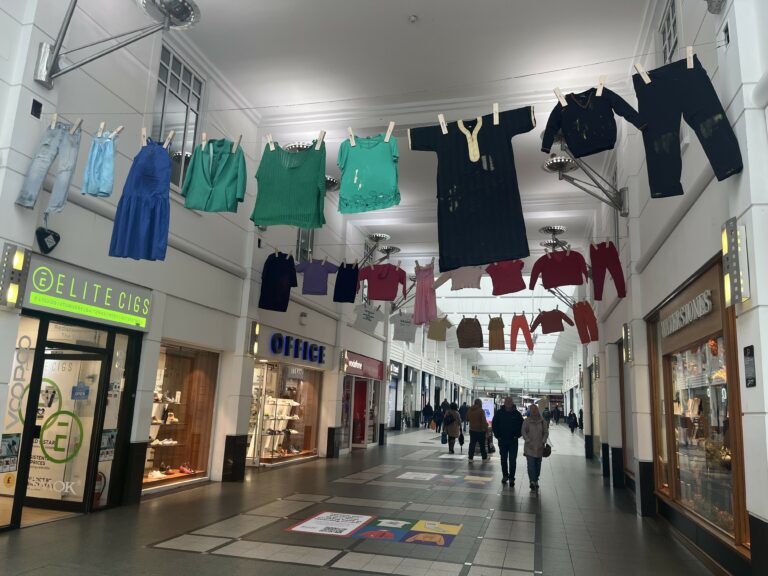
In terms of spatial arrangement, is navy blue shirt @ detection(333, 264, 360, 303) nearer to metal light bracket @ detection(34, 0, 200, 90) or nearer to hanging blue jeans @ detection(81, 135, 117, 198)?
hanging blue jeans @ detection(81, 135, 117, 198)

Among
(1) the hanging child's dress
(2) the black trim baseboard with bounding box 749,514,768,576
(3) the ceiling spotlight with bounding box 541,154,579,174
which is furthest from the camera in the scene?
(1) the hanging child's dress

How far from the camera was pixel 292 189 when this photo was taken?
639 centimetres

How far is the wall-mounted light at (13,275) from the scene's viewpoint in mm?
5164

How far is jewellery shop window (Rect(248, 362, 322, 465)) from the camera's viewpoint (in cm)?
1155

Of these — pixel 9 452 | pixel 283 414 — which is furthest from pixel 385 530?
pixel 283 414

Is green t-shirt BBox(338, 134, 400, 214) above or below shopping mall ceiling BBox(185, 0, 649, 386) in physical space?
below

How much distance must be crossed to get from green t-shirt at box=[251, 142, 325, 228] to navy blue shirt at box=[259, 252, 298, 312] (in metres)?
3.69

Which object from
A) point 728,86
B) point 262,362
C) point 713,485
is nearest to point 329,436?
point 262,362

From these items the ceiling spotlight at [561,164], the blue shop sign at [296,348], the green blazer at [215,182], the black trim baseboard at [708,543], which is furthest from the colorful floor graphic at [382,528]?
the ceiling spotlight at [561,164]

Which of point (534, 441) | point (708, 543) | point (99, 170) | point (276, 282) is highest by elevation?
point (99, 170)

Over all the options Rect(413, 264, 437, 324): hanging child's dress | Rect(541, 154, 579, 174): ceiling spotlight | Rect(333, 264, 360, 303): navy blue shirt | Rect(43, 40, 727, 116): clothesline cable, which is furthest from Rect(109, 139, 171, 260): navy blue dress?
Rect(413, 264, 437, 324): hanging child's dress

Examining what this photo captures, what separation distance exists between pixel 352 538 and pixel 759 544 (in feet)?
11.9

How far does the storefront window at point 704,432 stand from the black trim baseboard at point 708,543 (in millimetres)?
136

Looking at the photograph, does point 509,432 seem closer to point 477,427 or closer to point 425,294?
point 425,294
